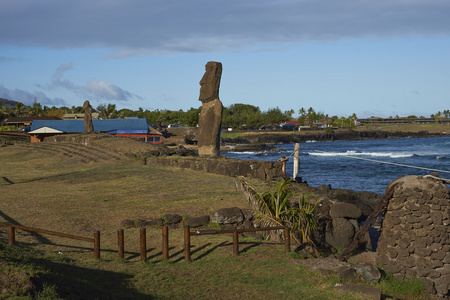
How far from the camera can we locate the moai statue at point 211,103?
23.6m

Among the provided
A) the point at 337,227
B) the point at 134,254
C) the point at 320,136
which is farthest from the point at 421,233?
the point at 320,136

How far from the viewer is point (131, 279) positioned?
878 cm

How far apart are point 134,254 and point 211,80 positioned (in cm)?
1435

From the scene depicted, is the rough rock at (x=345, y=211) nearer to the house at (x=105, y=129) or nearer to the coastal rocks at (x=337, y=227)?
the coastal rocks at (x=337, y=227)

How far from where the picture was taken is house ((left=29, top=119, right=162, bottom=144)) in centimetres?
5466

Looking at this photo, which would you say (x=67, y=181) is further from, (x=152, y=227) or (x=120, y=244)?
(x=120, y=244)

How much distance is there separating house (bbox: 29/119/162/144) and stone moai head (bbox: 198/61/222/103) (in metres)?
31.1

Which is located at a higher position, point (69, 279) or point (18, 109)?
point (18, 109)

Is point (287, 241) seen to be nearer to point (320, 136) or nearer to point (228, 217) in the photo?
point (228, 217)

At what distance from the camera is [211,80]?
77.4ft

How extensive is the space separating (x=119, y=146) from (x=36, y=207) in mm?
17572

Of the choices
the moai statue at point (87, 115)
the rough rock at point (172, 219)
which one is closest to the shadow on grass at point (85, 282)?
the rough rock at point (172, 219)

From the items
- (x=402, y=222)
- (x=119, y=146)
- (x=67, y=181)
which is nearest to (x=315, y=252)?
(x=402, y=222)

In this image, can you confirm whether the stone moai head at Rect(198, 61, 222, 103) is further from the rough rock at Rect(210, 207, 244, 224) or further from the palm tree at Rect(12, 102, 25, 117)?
the palm tree at Rect(12, 102, 25, 117)
